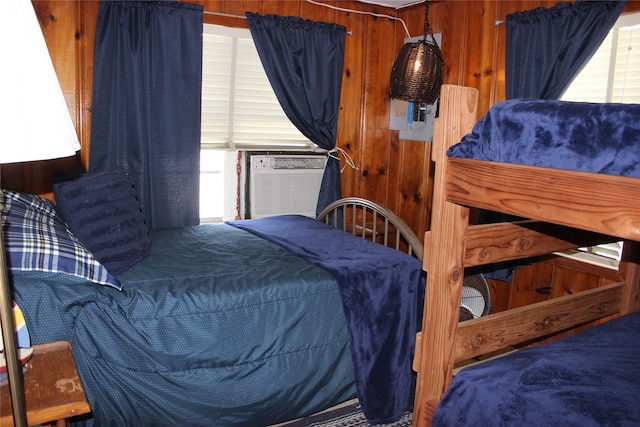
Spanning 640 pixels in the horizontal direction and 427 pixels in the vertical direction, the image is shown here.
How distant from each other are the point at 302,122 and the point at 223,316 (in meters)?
1.96

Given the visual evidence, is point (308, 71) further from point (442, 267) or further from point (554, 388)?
point (554, 388)

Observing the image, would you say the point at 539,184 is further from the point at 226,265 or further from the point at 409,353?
the point at 226,265

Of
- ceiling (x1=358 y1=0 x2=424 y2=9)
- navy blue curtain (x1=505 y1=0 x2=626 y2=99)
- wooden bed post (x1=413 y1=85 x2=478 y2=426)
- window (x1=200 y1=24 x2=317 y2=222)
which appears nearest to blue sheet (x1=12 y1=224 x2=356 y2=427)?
wooden bed post (x1=413 y1=85 x2=478 y2=426)

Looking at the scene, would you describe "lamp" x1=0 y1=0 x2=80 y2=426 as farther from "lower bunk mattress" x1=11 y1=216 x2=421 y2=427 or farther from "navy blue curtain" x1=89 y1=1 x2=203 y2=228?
"navy blue curtain" x1=89 y1=1 x2=203 y2=228

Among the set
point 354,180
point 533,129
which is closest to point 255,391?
point 533,129

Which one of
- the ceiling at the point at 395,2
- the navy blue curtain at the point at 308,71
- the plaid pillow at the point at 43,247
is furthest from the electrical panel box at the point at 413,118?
the plaid pillow at the point at 43,247

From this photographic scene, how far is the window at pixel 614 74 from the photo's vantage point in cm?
259

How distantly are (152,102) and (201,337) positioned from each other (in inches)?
67.1

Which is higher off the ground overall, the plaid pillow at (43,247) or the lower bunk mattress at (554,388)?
the plaid pillow at (43,247)

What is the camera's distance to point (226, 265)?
91.9 inches

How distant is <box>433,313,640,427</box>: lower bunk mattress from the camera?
1.20m

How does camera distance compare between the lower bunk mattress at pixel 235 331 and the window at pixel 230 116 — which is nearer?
the lower bunk mattress at pixel 235 331

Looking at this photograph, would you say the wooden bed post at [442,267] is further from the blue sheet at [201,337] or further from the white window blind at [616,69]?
the white window blind at [616,69]

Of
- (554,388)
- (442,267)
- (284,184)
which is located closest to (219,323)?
(442,267)
